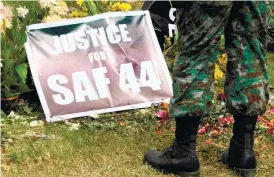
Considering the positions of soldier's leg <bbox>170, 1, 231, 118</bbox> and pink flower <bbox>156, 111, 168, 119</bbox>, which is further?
pink flower <bbox>156, 111, 168, 119</bbox>

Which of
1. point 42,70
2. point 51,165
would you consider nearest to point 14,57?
point 42,70

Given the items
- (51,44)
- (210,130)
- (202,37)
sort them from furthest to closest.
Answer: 1. (51,44)
2. (210,130)
3. (202,37)

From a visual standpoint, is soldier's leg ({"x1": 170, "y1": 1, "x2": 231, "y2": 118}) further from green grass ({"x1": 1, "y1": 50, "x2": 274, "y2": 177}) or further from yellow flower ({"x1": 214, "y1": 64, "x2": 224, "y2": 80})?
yellow flower ({"x1": 214, "y1": 64, "x2": 224, "y2": 80})

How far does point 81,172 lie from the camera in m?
2.86

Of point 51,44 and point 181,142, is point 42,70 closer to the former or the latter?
point 51,44

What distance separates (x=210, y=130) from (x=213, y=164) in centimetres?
42

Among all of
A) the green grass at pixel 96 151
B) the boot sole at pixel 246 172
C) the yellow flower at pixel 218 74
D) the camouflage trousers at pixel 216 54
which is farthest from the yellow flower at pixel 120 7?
the boot sole at pixel 246 172

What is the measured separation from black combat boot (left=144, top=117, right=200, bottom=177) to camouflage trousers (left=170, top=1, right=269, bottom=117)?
9 centimetres

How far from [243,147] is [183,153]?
12.2 inches

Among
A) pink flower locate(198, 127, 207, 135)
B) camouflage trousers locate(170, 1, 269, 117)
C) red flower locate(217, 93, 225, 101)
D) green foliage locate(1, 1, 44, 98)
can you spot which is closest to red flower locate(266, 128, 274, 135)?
pink flower locate(198, 127, 207, 135)

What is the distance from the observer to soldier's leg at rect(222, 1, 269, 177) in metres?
2.58

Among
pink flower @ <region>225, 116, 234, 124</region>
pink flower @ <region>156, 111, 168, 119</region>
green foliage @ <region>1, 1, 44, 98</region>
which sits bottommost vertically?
pink flower @ <region>225, 116, 234, 124</region>

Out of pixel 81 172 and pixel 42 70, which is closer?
pixel 81 172

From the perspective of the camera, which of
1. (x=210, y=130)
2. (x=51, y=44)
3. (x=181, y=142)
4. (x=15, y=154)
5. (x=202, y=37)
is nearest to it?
(x=202, y=37)
